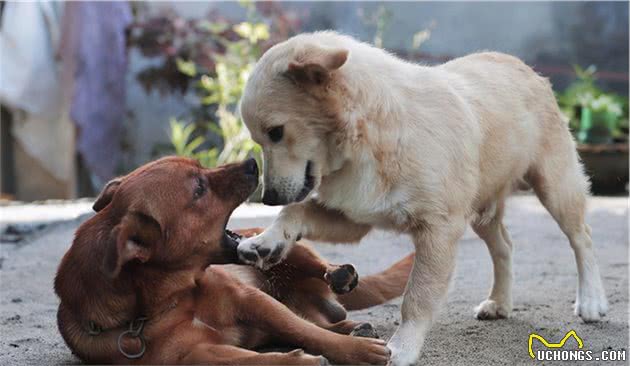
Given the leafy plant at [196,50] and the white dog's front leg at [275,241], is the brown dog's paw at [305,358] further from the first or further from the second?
the leafy plant at [196,50]

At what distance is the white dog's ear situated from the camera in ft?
11.2

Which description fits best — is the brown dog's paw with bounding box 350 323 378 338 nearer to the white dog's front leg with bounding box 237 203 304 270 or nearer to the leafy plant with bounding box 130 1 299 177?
the white dog's front leg with bounding box 237 203 304 270

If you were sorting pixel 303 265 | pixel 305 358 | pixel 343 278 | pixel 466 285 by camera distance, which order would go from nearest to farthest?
pixel 305 358 < pixel 343 278 < pixel 303 265 < pixel 466 285

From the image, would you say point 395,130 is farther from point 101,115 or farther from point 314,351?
point 101,115

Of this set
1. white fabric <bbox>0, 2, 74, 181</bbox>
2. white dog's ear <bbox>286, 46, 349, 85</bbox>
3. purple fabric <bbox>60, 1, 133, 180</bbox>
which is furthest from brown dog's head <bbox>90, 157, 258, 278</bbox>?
white fabric <bbox>0, 2, 74, 181</bbox>

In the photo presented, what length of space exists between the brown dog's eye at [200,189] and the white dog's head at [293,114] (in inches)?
13.0

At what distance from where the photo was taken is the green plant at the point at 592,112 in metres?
10.3

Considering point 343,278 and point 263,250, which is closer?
point 263,250

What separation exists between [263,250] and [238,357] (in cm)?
65

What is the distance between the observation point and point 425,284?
141 inches

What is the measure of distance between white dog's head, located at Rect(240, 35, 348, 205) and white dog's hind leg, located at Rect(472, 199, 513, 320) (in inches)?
54.9

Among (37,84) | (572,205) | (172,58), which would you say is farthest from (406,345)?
(37,84)

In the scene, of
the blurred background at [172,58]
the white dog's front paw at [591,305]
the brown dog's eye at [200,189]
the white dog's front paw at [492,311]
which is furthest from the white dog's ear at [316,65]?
the blurred background at [172,58]

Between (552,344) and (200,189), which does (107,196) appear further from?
(552,344)
